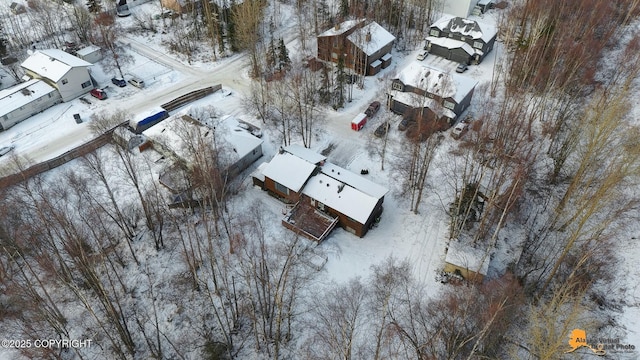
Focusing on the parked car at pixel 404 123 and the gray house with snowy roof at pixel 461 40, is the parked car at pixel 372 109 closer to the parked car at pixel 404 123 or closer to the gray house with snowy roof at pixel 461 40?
the parked car at pixel 404 123

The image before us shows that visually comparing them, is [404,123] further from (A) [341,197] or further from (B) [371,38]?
(A) [341,197]

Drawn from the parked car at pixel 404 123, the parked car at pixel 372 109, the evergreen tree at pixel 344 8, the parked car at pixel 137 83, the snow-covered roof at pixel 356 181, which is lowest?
the parked car at pixel 404 123

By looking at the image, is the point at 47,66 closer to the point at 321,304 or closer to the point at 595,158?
the point at 321,304

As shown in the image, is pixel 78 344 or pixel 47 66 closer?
pixel 78 344

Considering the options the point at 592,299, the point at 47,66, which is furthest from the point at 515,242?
the point at 47,66

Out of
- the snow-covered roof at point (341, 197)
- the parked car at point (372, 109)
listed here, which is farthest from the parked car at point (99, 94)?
the parked car at point (372, 109)

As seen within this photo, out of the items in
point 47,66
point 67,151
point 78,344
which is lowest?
→ point 78,344

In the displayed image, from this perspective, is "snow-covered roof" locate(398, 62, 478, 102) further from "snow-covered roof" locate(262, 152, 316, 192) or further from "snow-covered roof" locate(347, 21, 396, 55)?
"snow-covered roof" locate(262, 152, 316, 192)
